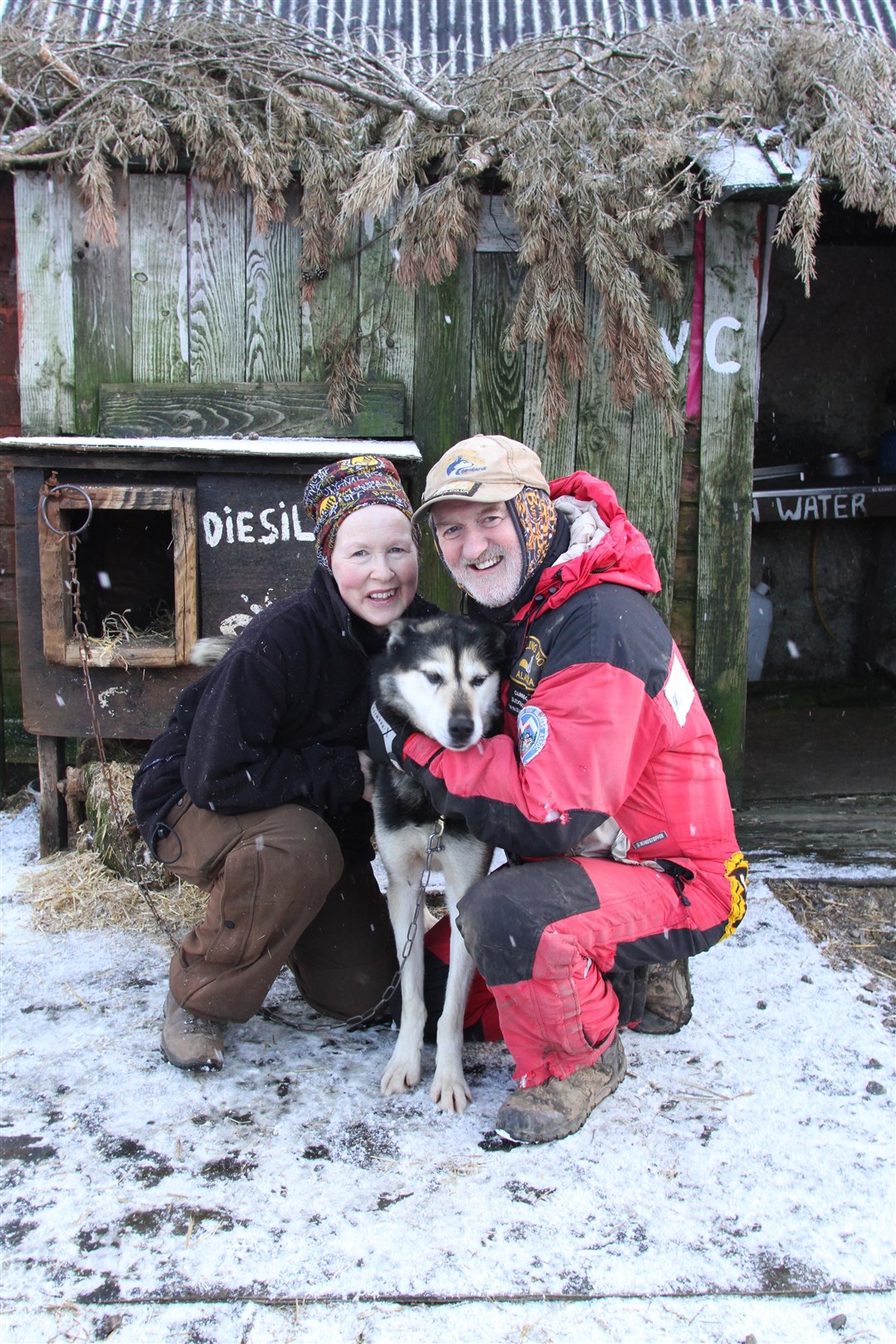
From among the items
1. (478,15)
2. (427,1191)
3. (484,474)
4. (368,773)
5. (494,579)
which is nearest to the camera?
(427,1191)

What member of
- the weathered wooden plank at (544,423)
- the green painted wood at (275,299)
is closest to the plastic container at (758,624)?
the weathered wooden plank at (544,423)

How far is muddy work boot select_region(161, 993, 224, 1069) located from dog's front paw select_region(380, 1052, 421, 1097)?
0.45 m

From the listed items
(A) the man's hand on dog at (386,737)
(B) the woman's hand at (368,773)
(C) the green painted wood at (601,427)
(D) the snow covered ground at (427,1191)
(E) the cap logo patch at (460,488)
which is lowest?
(D) the snow covered ground at (427,1191)

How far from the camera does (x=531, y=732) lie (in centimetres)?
221

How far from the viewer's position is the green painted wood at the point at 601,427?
4.07 m

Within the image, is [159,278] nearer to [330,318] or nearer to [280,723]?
[330,318]

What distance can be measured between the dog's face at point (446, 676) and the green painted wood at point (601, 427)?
181 centimetres

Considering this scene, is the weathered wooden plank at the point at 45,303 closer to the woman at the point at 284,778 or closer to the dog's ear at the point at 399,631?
the woman at the point at 284,778

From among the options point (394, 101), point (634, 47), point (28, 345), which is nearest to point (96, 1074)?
point (28, 345)

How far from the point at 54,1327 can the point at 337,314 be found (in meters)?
3.57

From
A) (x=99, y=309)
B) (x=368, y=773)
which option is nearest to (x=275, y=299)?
(x=99, y=309)

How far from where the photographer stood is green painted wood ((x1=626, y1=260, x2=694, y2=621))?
4.05 m

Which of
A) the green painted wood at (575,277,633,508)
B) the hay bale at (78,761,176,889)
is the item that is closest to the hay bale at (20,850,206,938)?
the hay bale at (78,761,176,889)

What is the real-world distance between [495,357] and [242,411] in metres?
1.10
